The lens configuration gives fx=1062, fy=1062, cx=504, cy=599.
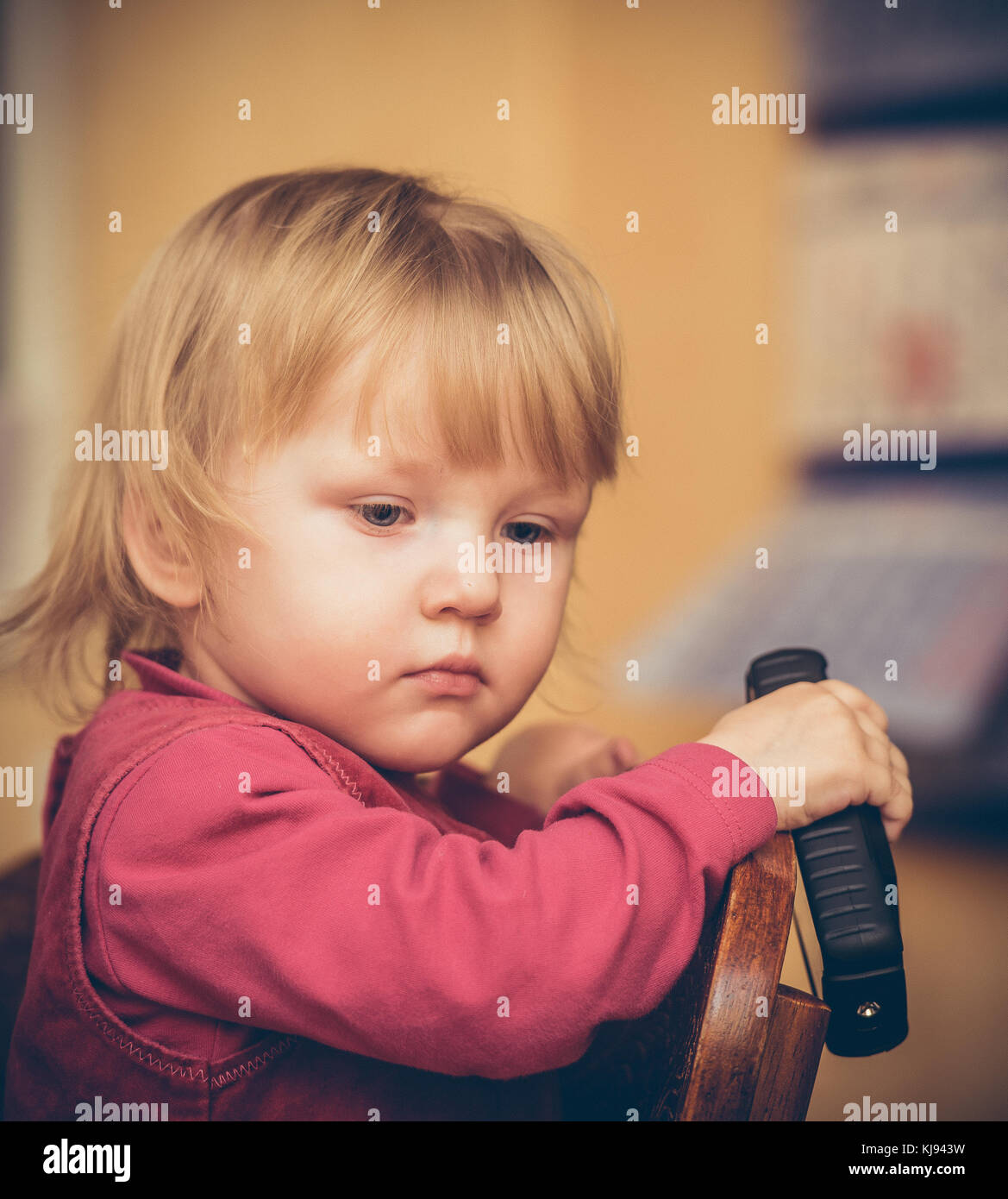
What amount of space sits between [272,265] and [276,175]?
5.0 inches

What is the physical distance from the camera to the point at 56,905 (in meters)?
0.61

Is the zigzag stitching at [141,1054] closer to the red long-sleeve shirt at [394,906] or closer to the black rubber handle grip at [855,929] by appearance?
the red long-sleeve shirt at [394,906]

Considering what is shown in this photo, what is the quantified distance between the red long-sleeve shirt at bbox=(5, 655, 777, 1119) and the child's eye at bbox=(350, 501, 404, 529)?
0.16 metres

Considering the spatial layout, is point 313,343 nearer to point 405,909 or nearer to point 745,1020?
point 405,909

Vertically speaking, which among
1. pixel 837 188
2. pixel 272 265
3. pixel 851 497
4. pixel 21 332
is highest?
pixel 837 188

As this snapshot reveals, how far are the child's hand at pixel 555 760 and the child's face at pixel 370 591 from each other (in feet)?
0.70

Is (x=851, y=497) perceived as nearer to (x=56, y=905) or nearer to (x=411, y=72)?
(x=411, y=72)

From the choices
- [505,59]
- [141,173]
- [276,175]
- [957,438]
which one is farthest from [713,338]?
[276,175]

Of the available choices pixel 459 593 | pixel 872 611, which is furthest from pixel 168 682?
pixel 872 611

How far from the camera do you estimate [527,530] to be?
2.37 feet

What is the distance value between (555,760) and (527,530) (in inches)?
10.5

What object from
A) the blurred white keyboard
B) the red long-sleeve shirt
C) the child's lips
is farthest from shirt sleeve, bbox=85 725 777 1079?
the blurred white keyboard

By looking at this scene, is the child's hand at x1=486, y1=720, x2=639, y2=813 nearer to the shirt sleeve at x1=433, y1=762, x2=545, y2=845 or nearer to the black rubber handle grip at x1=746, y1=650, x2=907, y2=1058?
the shirt sleeve at x1=433, y1=762, x2=545, y2=845

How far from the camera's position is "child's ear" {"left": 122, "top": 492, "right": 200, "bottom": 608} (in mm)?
715
